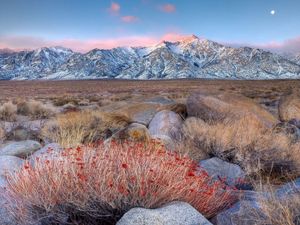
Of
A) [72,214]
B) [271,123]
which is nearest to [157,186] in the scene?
[72,214]

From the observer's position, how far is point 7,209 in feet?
15.1

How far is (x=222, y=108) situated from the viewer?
12.0 metres

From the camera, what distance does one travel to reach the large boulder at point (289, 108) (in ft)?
46.8

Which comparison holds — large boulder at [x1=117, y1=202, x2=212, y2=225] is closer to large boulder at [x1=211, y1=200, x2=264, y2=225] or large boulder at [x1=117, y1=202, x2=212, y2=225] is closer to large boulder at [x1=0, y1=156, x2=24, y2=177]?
large boulder at [x1=211, y1=200, x2=264, y2=225]

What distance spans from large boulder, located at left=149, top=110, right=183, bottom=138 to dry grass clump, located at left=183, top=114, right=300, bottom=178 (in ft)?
3.40

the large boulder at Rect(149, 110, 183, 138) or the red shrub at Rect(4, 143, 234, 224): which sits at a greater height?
the red shrub at Rect(4, 143, 234, 224)

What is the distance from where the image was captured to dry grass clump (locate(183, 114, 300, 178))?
8125 millimetres

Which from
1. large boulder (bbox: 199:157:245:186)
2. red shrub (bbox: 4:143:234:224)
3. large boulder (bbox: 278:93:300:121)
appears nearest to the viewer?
red shrub (bbox: 4:143:234:224)

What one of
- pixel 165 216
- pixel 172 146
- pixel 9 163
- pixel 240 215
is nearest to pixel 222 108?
pixel 172 146

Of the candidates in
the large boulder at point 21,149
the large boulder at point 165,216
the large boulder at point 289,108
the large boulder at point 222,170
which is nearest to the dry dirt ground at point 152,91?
the large boulder at point 289,108

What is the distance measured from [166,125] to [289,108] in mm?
5322

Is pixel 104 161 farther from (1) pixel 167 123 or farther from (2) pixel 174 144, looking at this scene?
(1) pixel 167 123

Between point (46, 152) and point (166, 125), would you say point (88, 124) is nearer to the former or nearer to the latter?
point (166, 125)

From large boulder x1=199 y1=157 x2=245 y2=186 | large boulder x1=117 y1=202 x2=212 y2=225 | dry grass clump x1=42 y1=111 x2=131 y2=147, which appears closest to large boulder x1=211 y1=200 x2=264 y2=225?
large boulder x1=117 y1=202 x2=212 y2=225
